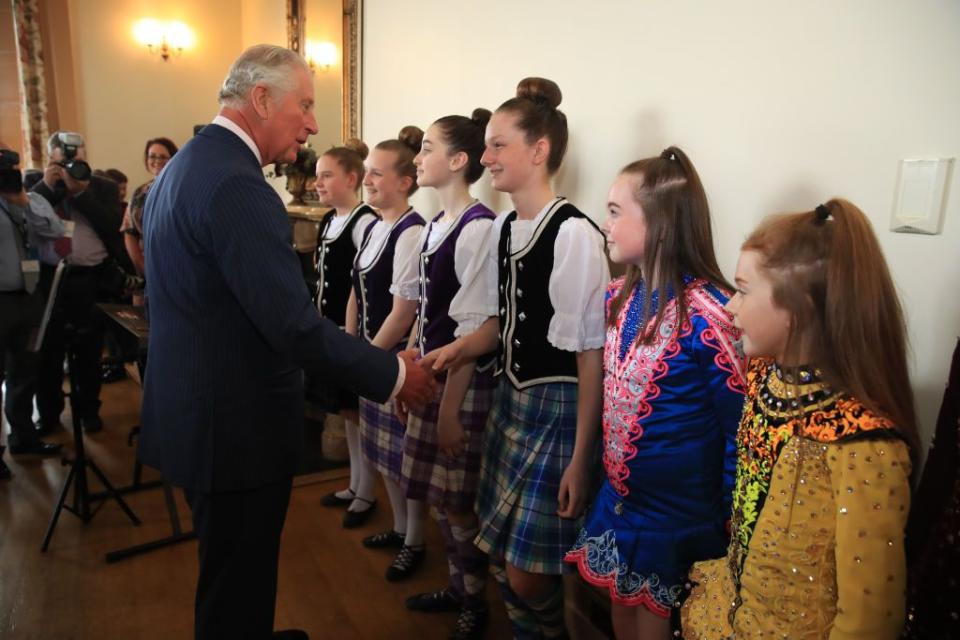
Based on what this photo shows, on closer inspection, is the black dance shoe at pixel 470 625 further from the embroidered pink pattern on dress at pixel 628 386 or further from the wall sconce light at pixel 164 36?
the wall sconce light at pixel 164 36

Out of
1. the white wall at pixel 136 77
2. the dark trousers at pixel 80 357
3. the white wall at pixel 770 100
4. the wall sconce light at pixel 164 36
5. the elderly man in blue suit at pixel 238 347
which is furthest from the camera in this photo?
the wall sconce light at pixel 164 36

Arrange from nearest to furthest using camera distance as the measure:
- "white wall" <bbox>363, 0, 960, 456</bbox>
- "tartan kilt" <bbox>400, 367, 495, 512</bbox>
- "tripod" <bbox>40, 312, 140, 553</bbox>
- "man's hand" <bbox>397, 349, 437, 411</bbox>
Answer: "white wall" <bbox>363, 0, 960, 456</bbox>, "man's hand" <bbox>397, 349, 437, 411</bbox>, "tartan kilt" <bbox>400, 367, 495, 512</bbox>, "tripod" <bbox>40, 312, 140, 553</bbox>

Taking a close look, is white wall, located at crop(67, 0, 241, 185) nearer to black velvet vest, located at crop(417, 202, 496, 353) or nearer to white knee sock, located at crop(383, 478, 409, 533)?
white knee sock, located at crop(383, 478, 409, 533)

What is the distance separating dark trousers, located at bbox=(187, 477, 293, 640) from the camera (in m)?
1.35

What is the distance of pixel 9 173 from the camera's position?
2781 millimetres

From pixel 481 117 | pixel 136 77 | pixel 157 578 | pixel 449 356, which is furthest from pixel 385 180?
pixel 136 77

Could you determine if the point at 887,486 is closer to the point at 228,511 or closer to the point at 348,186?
the point at 228,511

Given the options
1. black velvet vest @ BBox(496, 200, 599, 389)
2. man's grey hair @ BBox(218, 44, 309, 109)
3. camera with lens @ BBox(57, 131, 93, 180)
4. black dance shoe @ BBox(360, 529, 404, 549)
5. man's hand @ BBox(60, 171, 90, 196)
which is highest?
man's grey hair @ BBox(218, 44, 309, 109)

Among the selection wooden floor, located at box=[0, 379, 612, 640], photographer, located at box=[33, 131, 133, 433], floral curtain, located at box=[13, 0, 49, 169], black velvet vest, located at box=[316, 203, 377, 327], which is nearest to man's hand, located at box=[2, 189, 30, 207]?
photographer, located at box=[33, 131, 133, 433]

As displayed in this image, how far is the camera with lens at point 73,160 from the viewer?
10.3ft

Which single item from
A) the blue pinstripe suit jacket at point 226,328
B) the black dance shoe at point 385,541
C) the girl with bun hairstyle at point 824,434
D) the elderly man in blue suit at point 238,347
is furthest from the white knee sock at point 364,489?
the girl with bun hairstyle at point 824,434

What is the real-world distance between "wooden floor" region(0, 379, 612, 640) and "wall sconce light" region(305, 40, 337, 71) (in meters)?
2.34

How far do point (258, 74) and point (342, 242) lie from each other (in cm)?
104

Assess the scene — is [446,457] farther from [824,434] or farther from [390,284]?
[824,434]
